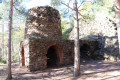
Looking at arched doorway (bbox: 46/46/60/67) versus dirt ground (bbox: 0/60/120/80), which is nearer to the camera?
Answer: dirt ground (bbox: 0/60/120/80)

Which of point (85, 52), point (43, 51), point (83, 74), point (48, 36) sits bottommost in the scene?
point (83, 74)

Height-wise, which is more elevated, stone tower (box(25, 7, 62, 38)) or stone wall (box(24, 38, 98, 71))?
stone tower (box(25, 7, 62, 38))

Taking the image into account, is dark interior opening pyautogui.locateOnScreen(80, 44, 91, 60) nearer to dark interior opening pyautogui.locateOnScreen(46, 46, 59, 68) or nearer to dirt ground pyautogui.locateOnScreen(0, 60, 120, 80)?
dark interior opening pyautogui.locateOnScreen(46, 46, 59, 68)

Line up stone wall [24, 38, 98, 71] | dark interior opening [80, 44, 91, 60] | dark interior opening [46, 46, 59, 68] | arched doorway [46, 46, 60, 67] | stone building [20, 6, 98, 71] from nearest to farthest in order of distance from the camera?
stone wall [24, 38, 98, 71] < stone building [20, 6, 98, 71] < arched doorway [46, 46, 60, 67] < dark interior opening [46, 46, 59, 68] < dark interior opening [80, 44, 91, 60]

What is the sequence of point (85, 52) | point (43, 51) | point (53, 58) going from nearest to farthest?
point (43, 51), point (53, 58), point (85, 52)

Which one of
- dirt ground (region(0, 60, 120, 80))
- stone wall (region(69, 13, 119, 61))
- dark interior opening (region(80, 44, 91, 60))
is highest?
stone wall (region(69, 13, 119, 61))

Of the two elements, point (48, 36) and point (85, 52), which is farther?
point (85, 52)

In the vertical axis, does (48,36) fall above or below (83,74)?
above

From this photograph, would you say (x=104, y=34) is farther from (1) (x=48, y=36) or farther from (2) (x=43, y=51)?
(2) (x=43, y=51)

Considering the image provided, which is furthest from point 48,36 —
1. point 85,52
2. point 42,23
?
point 85,52

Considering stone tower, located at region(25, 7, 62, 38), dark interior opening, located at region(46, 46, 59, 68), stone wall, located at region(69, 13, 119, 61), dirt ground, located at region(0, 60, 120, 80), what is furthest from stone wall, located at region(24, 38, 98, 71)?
stone wall, located at region(69, 13, 119, 61)

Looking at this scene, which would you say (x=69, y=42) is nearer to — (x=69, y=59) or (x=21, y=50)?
(x=69, y=59)

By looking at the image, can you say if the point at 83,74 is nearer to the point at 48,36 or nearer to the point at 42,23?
the point at 48,36

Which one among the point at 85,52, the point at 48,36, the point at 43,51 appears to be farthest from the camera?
the point at 85,52
